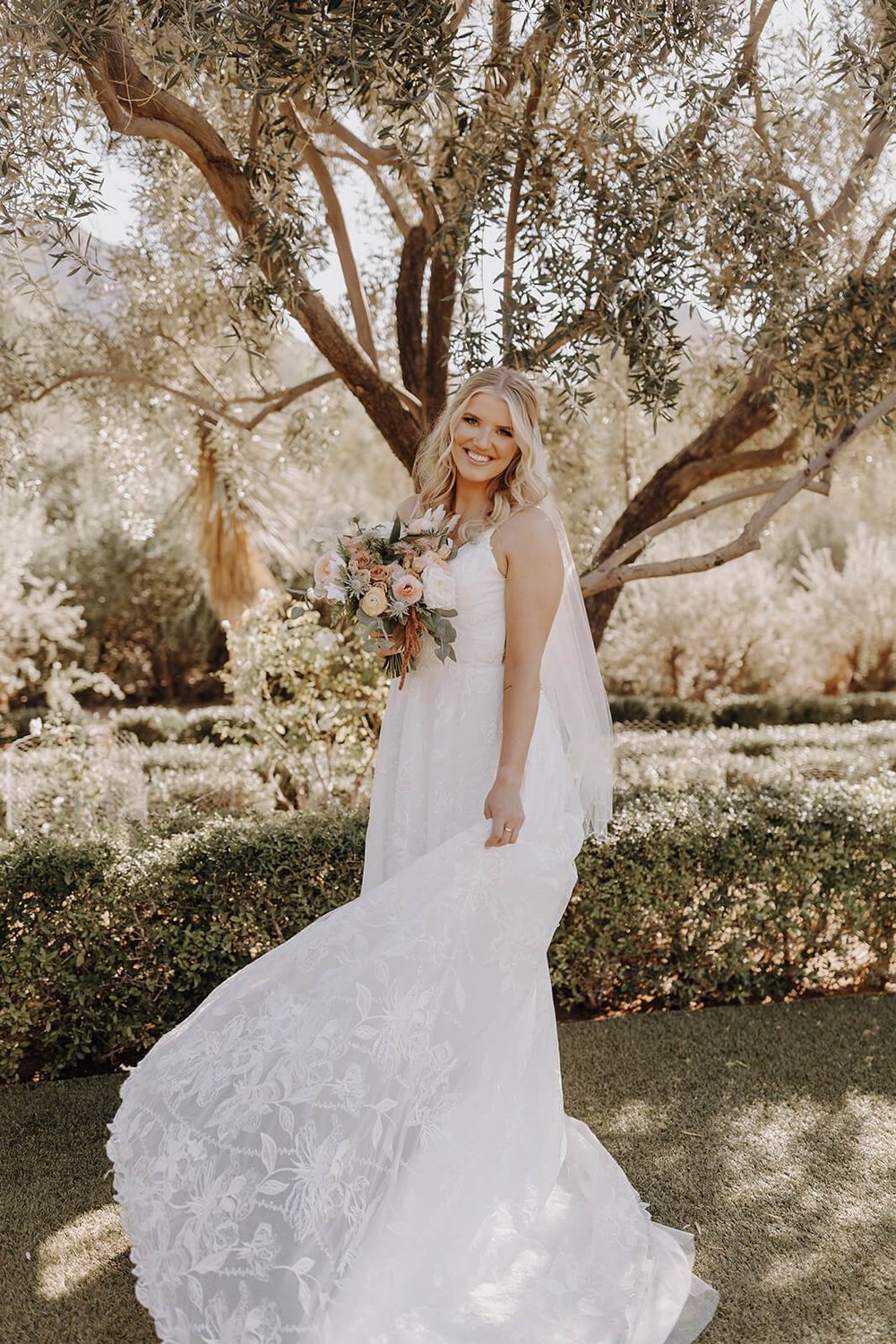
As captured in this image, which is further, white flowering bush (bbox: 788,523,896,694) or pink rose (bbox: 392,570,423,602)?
white flowering bush (bbox: 788,523,896,694)

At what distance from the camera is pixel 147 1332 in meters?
2.91

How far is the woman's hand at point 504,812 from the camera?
3.12 meters

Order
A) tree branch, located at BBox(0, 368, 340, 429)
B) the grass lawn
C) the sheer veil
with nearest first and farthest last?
the grass lawn → the sheer veil → tree branch, located at BBox(0, 368, 340, 429)

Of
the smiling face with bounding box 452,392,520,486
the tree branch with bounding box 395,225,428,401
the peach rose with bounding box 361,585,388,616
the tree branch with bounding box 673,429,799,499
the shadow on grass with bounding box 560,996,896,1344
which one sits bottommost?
the shadow on grass with bounding box 560,996,896,1344

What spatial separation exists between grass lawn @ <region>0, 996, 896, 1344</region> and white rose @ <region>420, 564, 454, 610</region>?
2.11 m

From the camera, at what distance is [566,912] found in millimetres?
4996

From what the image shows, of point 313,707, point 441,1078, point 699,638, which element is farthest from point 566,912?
point 699,638

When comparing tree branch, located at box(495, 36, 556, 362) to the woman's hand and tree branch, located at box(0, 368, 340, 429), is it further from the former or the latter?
the woman's hand

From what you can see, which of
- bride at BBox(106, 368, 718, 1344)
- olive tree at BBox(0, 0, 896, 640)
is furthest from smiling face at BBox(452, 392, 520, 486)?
olive tree at BBox(0, 0, 896, 640)

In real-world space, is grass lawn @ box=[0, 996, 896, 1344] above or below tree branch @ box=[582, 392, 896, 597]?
below

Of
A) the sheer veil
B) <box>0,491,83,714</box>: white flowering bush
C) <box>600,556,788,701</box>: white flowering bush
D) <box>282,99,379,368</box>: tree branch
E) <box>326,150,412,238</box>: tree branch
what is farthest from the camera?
<box>600,556,788,701</box>: white flowering bush

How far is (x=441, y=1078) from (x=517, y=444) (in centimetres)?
188

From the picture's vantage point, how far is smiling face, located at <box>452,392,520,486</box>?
3354 mm

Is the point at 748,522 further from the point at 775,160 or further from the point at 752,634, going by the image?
the point at 752,634
